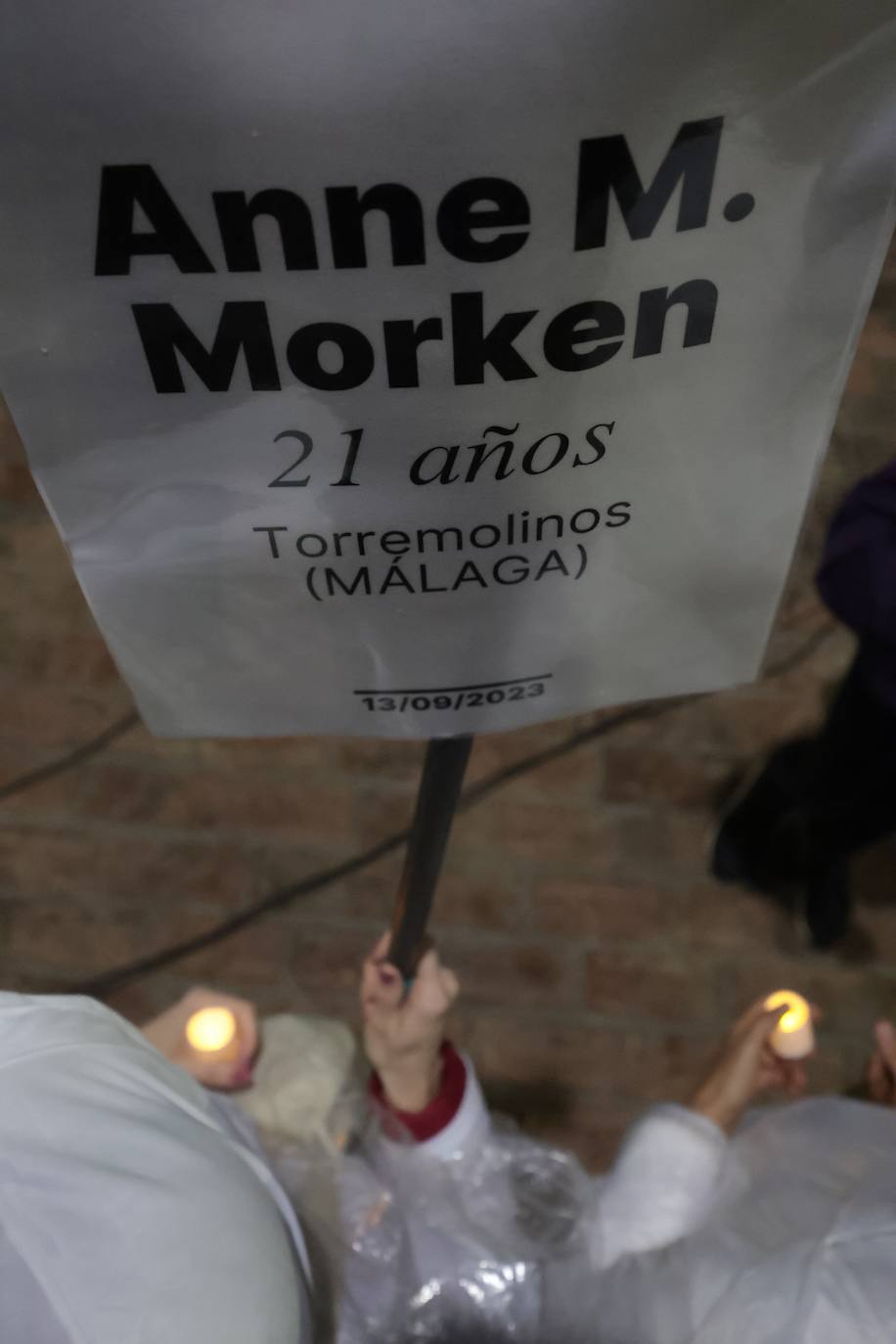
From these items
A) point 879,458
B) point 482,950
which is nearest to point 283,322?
point 482,950

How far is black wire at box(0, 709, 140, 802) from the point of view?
1.54 meters

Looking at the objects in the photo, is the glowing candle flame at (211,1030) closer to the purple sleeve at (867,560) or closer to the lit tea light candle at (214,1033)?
the lit tea light candle at (214,1033)

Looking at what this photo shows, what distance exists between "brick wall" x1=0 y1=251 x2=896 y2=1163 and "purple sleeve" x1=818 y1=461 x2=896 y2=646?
0.57 metres

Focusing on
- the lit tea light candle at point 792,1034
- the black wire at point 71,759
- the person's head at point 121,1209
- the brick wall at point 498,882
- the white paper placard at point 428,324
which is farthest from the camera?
the black wire at point 71,759

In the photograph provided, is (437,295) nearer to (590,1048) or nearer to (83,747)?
(590,1048)

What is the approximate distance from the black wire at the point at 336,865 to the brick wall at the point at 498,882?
0.05 feet

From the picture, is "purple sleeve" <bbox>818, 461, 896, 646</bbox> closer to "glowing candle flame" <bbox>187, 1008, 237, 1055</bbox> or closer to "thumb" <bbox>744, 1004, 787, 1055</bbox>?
"thumb" <bbox>744, 1004, 787, 1055</bbox>

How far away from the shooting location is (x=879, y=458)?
1770 mm

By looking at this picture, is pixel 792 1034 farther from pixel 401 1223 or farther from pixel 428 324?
pixel 428 324

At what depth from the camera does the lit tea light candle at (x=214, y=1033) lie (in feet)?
2.96

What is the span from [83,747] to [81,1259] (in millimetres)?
1186

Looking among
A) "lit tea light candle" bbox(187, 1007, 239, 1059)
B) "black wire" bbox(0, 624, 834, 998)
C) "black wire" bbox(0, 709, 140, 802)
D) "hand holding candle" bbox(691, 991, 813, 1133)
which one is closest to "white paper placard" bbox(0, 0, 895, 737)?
"lit tea light candle" bbox(187, 1007, 239, 1059)

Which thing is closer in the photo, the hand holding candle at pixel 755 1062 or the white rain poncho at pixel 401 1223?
the white rain poncho at pixel 401 1223

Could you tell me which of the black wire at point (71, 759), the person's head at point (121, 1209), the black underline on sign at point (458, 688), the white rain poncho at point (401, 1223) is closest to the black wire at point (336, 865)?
the black wire at point (71, 759)
